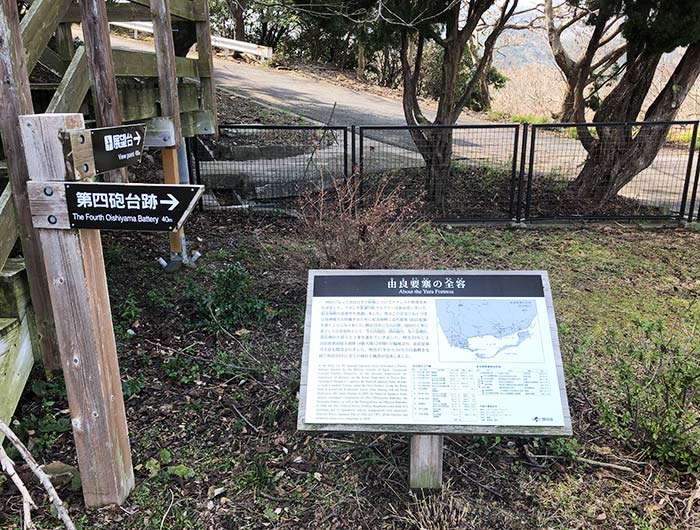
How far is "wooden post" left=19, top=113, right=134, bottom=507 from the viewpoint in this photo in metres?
2.23

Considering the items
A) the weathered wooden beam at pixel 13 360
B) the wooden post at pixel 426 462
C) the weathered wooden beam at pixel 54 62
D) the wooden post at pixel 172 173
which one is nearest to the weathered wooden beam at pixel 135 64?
the wooden post at pixel 172 173

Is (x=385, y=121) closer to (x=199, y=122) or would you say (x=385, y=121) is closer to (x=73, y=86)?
(x=199, y=122)

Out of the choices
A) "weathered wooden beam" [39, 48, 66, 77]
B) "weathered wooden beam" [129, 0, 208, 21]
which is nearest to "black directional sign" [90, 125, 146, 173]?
"weathered wooden beam" [129, 0, 208, 21]

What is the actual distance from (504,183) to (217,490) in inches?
267

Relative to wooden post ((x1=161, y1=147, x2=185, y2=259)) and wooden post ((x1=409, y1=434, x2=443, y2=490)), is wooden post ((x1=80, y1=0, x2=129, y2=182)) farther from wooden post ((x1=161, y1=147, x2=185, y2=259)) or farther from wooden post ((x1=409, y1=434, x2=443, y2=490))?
wooden post ((x1=409, y1=434, x2=443, y2=490))

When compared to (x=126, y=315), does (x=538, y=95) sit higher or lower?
lower

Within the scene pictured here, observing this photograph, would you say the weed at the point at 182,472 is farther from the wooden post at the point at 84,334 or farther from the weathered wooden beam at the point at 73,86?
the weathered wooden beam at the point at 73,86

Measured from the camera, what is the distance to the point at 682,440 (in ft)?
9.53

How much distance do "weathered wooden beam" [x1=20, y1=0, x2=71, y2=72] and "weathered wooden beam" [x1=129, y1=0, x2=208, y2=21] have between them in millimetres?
2232

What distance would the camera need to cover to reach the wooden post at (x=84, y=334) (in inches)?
88.0

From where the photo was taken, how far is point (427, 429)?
2.46m

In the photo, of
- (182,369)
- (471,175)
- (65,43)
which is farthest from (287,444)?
(471,175)

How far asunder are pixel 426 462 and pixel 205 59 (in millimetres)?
4556

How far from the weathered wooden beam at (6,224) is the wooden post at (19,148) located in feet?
0.09
